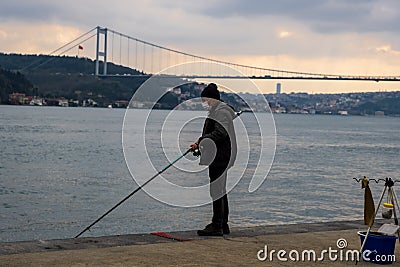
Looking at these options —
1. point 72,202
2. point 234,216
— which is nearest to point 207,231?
point 234,216

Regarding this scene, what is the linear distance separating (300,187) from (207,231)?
55.6 ft

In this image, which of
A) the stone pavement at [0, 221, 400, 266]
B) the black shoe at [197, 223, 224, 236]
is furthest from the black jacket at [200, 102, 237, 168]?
the stone pavement at [0, 221, 400, 266]

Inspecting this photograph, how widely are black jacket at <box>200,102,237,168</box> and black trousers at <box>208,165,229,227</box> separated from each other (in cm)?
6

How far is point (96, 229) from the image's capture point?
13.6m

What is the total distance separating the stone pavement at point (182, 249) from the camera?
217 inches

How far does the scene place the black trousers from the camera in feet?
22.3

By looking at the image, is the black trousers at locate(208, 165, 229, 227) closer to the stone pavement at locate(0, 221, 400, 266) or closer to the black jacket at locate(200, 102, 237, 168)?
the black jacket at locate(200, 102, 237, 168)

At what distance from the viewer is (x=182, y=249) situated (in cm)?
609

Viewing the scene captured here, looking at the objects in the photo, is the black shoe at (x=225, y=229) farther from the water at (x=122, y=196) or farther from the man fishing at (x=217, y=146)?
the water at (x=122, y=196)

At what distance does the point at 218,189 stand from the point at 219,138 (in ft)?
1.76

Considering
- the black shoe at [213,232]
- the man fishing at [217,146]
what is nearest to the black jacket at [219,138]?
the man fishing at [217,146]

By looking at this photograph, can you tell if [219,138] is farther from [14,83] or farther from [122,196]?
[14,83]

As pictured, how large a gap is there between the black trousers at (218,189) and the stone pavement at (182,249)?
0.72 feet

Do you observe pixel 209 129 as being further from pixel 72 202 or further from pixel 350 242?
pixel 72 202
